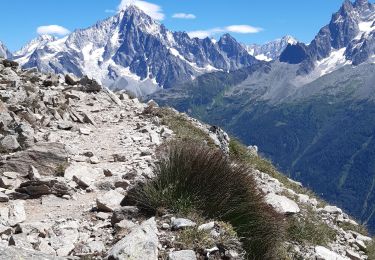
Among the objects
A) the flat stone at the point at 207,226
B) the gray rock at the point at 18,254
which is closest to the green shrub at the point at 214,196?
the flat stone at the point at 207,226

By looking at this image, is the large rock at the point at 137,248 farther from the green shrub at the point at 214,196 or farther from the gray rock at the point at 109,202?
the gray rock at the point at 109,202

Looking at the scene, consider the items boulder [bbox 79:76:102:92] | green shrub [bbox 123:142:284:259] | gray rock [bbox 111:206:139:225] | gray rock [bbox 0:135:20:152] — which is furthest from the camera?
boulder [bbox 79:76:102:92]

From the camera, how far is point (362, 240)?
1535cm

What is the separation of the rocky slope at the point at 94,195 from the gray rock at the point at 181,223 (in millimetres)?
19

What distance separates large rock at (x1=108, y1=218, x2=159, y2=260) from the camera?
7412 millimetres

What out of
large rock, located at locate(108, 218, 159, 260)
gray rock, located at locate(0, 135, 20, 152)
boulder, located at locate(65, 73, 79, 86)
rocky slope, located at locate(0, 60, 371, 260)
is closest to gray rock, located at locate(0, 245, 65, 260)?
rocky slope, located at locate(0, 60, 371, 260)

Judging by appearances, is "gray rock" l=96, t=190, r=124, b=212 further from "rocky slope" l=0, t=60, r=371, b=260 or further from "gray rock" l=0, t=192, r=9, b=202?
"gray rock" l=0, t=192, r=9, b=202

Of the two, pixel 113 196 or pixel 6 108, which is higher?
pixel 6 108

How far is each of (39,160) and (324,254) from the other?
8.22 meters

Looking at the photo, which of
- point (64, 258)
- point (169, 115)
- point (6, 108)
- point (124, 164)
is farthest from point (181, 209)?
point (169, 115)

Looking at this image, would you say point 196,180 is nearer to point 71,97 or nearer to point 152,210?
point 152,210

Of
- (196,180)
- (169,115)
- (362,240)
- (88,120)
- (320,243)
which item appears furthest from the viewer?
(169,115)

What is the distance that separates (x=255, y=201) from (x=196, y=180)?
1.29 meters

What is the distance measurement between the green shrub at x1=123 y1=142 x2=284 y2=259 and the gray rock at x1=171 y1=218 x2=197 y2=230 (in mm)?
487
